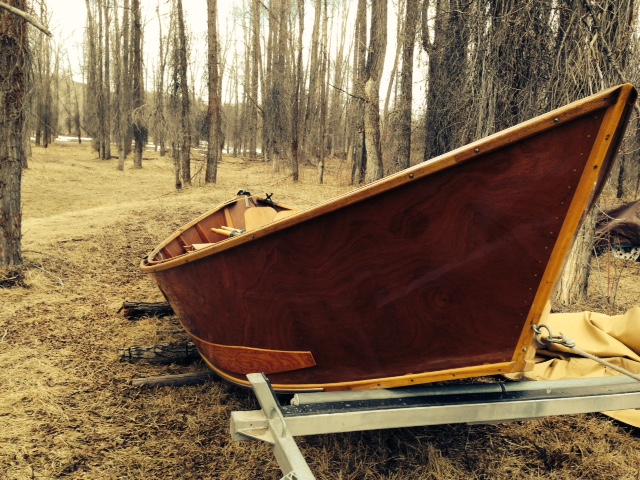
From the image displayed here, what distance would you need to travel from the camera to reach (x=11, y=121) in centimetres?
549

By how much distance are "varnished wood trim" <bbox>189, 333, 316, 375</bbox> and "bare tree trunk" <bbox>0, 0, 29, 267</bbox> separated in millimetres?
3830

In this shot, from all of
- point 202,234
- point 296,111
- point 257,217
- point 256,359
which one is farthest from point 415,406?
point 296,111

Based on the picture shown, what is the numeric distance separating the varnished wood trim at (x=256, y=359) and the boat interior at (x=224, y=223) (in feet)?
6.05

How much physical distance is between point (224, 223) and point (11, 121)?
8.88 ft

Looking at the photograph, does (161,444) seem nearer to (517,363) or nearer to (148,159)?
(517,363)

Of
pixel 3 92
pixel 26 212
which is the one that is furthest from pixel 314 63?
pixel 3 92

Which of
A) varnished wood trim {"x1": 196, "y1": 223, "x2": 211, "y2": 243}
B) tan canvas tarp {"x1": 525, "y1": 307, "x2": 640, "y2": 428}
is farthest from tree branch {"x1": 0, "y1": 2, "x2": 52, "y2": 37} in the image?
tan canvas tarp {"x1": 525, "y1": 307, "x2": 640, "y2": 428}

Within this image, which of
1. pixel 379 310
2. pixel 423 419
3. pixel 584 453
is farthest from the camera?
pixel 584 453

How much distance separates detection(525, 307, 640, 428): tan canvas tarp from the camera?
3.11 meters

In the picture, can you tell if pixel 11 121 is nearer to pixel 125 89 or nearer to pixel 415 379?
pixel 415 379

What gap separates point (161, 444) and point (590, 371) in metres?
2.77

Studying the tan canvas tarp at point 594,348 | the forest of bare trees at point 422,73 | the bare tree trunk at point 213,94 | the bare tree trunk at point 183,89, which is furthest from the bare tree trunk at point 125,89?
the tan canvas tarp at point 594,348

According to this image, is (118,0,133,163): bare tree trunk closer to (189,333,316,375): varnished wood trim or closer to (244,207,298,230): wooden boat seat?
(244,207,298,230): wooden boat seat

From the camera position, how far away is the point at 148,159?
26.5 m
